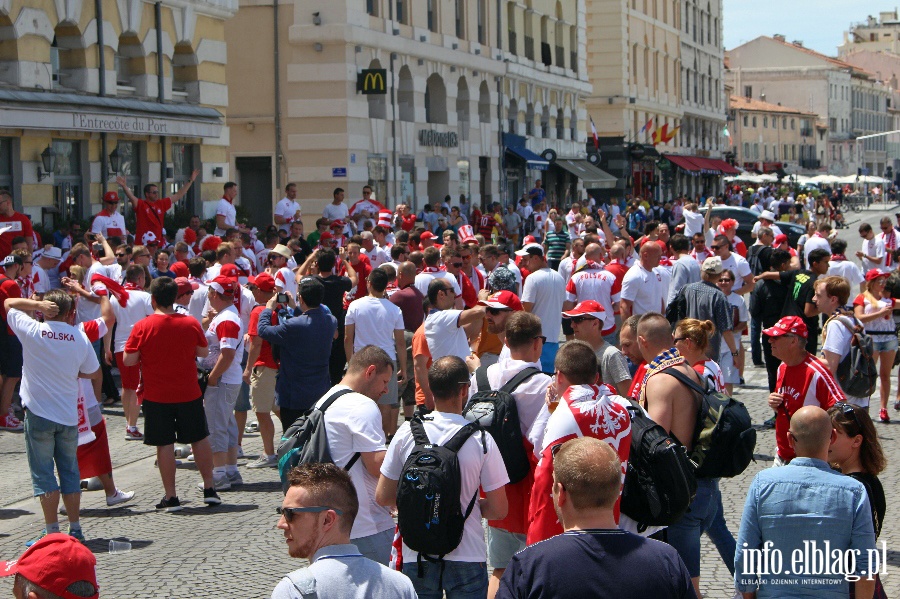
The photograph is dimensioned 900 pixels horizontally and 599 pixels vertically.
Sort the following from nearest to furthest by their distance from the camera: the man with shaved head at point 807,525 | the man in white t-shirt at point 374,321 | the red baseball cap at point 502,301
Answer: the man with shaved head at point 807,525
the red baseball cap at point 502,301
the man in white t-shirt at point 374,321

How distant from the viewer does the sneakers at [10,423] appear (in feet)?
43.4

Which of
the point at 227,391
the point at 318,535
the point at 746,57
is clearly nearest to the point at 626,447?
the point at 318,535

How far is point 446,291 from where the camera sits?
10.6 meters

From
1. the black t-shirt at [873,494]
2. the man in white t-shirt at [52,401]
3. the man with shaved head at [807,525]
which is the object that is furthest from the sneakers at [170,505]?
the black t-shirt at [873,494]

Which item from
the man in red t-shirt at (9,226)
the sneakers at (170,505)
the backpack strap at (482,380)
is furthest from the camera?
the man in red t-shirt at (9,226)

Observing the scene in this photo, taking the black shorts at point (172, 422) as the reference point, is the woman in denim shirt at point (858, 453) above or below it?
above

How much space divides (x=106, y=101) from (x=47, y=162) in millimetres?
1498

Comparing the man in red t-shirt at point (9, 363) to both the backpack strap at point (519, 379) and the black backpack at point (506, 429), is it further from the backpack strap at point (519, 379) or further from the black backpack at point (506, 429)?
the black backpack at point (506, 429)

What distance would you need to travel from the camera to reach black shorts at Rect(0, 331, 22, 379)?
43.6 ft

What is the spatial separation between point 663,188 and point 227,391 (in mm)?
55405

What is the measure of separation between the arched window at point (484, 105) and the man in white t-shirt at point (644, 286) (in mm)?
26733

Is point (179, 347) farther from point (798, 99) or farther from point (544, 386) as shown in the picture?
point (798, 99)

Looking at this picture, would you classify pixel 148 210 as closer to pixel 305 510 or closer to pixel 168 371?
pixel 168 371

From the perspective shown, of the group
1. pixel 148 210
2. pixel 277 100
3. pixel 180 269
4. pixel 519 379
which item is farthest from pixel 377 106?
pixel 519 379
